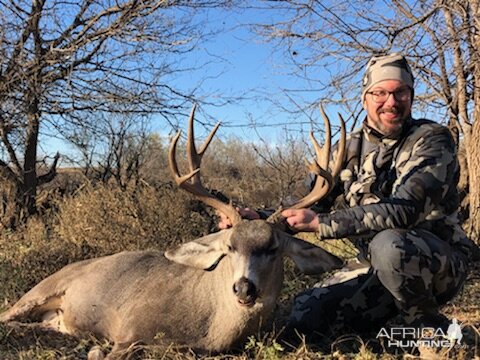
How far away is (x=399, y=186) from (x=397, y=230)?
0.30 meters

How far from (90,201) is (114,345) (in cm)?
324

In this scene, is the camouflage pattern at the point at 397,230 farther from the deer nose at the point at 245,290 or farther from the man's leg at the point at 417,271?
the deer nose at the point at 245,290

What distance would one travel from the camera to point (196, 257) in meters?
4.18

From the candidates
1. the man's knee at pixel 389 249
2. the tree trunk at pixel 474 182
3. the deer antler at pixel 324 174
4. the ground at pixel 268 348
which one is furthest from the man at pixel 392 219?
the tree trunk at pixel 474 182

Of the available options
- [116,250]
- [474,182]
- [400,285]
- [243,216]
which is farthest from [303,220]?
[474,182]

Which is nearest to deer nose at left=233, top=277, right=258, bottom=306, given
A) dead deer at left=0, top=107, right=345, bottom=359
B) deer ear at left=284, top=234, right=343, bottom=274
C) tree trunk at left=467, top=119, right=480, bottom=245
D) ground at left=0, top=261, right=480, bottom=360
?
dead deer at left=0, top=107, right=345, bottom=359

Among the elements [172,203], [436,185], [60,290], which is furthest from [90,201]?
[436,185]

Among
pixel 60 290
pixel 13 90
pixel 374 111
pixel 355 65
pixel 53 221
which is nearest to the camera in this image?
pixel 374 111

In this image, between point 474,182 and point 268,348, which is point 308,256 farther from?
point 474,182

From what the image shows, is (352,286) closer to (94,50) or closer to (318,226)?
(318,226)

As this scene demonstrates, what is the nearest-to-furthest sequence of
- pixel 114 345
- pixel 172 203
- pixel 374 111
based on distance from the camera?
pixel 114 345 → pixel 374 111 → pixel 172 203

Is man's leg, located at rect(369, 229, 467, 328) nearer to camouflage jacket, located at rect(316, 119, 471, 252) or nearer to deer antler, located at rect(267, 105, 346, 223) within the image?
camouflage jacket, located at rect(316, 119, 471, 252)

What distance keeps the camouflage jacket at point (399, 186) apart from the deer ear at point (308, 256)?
261 millimetres

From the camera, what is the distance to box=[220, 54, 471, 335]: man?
371cm
